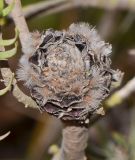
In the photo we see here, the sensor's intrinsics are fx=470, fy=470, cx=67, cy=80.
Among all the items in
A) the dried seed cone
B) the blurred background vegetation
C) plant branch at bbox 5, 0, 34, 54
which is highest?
plant branch at bbox 5, 0, 34, 54

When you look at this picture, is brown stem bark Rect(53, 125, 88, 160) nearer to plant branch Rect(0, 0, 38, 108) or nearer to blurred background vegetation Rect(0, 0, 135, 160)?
plant branch Rect(0, 0, 38, 108)

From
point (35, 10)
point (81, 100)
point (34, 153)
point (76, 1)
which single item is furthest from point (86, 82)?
point (34, 153)

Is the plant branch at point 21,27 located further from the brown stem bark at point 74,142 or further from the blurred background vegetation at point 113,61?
the blurred background vegetation at point 113,61

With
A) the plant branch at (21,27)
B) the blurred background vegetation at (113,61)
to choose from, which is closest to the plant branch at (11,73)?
the plant branch at (21,27)

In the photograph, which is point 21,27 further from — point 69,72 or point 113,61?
point 113,61

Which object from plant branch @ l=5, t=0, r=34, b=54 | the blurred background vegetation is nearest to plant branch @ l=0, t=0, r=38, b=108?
plant branch @ l=5, t=0, r=34, b=54

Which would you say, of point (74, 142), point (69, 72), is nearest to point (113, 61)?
point (74, 142)

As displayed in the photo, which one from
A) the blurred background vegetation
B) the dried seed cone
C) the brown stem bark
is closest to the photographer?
the dried seed cone

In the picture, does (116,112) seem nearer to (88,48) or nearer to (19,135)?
(19,135)
